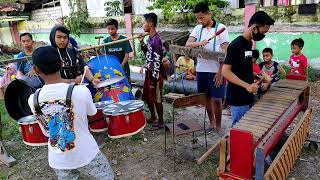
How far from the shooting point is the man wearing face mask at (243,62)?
327 cm

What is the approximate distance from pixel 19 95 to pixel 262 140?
3334 mm

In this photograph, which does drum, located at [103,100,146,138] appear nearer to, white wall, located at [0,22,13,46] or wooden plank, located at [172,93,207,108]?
wooden plank, located at [172,93,207,108]

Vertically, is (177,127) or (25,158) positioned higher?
(177,127)

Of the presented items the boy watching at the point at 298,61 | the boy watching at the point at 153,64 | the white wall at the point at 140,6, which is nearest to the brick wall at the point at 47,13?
the white wall at the point at 140,6

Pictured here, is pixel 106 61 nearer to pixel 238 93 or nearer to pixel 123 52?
pixel 123 52

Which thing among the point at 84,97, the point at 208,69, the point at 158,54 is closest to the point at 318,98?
the point at 208,69

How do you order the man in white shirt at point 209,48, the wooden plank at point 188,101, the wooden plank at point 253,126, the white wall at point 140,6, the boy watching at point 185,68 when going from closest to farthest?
the wooden plank at point 253,126 → the wooden plank at point 188,101 → the man in white shirt at point 209,48 → the boy watching at point 185,68 → the white wall at point 140,6

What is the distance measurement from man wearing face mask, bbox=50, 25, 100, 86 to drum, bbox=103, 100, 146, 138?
2.44 ft

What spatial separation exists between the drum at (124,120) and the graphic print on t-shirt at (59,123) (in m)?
0.95

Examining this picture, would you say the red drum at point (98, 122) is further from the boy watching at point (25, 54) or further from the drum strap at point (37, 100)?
the boy watching at point (25, 54)

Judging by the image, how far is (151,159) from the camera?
4582 millimetres

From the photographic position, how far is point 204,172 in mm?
4055

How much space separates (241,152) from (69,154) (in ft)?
4.76

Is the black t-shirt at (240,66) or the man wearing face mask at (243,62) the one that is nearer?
the man wearing face mask at (243,62)
